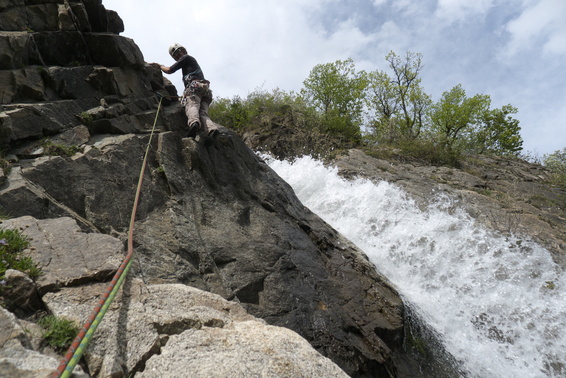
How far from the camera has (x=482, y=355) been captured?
760cm

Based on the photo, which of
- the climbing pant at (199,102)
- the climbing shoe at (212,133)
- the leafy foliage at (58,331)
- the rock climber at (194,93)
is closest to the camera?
the leafy foliage at (58,331)

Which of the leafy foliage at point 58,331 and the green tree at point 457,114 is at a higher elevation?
the green tree at point 457,114

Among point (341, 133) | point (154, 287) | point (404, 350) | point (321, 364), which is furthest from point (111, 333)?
point (341, 133)

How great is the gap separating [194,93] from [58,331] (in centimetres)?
711

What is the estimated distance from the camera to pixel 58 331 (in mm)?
2484

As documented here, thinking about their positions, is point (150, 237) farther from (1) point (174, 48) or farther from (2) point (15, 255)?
(1) point (174, 48)

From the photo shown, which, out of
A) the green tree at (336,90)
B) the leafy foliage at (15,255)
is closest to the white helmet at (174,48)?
the leafy foliage at (15,255)

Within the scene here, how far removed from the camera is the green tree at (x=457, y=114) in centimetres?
3378

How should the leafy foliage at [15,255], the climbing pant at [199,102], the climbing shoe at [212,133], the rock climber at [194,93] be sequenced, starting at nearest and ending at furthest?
the leafy foliage at [15,255] → the climbing shoe at [212,133] → the rock climber at [194,93] → the climbing pant at [199,102]

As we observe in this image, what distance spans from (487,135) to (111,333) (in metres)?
41.7

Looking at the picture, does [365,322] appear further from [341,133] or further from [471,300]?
[341,133]

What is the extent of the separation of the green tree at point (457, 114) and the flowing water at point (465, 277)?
24.4 meters

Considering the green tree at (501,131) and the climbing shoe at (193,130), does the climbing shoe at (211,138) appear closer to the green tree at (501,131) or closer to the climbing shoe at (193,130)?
the climbing shoe at (193,130)

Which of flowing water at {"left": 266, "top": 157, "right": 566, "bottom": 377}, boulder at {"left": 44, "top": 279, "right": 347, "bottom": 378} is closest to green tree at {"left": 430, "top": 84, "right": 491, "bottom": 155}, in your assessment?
flowing water at {"left": 266, "top": 157, "right": 566, "bottom": 377}
